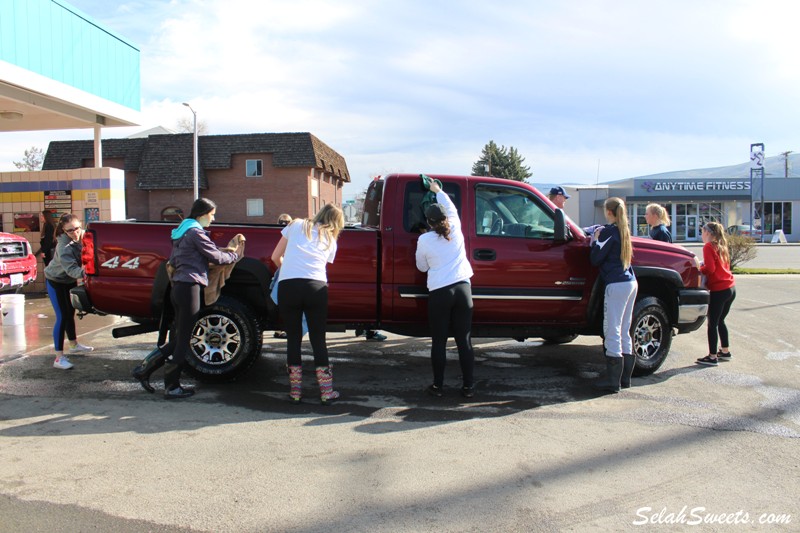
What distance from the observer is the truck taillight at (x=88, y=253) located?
6062 mm

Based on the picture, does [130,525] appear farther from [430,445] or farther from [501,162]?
[501,162]

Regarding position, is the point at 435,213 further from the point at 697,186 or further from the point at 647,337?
the point at 697,186

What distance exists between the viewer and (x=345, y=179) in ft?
183

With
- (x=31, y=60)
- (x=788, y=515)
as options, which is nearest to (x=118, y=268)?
(x=788, y=515)

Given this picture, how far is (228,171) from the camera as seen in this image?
44750mm

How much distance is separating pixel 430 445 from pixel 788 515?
7.42 feet

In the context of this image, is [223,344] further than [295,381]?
Yes

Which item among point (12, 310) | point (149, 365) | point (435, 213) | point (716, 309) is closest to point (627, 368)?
point (716, 309)

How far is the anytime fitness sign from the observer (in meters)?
49.0

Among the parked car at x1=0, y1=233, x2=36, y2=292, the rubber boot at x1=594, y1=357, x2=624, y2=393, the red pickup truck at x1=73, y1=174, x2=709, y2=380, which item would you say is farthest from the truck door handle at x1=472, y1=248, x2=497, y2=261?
the parked car at x1=0, y1=233, x2=36, y2=292

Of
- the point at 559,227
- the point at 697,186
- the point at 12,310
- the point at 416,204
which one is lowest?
the point at 12,310

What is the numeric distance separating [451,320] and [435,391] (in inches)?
27.5

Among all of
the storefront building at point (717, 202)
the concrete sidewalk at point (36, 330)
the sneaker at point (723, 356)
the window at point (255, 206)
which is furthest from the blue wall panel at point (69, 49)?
the storefront building at point (717, 202)

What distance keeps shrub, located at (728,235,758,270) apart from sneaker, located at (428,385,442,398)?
17039 millimetres
